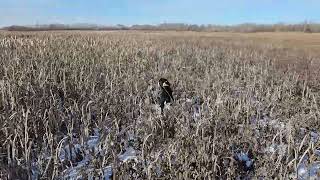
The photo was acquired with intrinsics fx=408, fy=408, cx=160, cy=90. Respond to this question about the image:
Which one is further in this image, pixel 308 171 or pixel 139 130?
pixel 139 130

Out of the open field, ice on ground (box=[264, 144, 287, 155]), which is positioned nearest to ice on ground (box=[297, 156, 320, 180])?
the open field

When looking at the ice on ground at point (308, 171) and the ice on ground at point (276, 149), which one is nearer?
the ice on ground at point (308, 171)

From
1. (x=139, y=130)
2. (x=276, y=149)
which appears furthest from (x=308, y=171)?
(x=139, y=130)

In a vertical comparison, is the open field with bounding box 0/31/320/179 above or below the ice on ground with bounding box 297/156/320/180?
above

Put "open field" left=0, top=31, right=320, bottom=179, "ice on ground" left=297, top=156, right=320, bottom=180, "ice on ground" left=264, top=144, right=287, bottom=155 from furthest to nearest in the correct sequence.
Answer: "ice on ground" left=264, top=144, right=287, bottom=155, "ice on ground" left=297, top=156, right=320, bottom=180, "open field" left=0, top=31, right=320, bottom=179

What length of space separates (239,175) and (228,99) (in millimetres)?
2265

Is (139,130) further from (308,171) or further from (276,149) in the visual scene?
(308,171)

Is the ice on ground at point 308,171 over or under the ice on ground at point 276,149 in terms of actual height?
under

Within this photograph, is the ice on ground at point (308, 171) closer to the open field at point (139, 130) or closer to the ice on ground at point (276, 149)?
the open field at point (139, 130)

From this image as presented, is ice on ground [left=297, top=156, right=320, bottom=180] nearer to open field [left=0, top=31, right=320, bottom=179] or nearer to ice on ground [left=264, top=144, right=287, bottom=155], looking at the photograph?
open field [left=0, top=31, right=320, bottom=179]

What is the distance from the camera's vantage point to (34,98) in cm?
504

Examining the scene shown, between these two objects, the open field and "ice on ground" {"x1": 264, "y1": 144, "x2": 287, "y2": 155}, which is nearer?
the open field

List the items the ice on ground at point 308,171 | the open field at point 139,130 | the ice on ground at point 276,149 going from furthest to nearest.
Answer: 1. the ice on ground at point 276,149
2. the ice on ground at point 308,171
3. the open field at point 139,130

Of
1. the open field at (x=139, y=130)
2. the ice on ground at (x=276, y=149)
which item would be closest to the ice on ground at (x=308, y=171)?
the open field at (x=139, y=130)
